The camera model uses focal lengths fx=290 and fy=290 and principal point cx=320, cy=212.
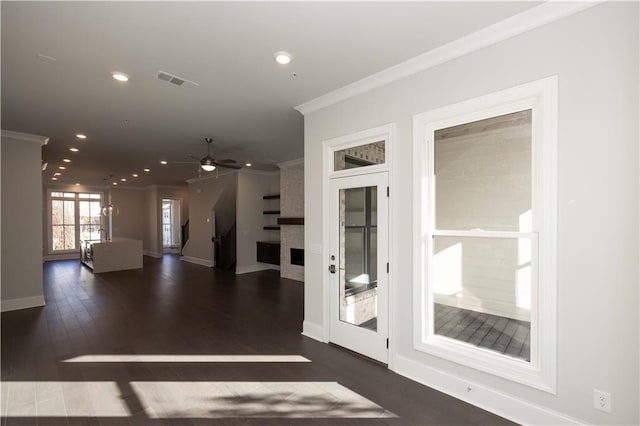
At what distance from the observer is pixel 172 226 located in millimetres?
13828

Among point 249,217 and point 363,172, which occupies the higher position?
point 363,172

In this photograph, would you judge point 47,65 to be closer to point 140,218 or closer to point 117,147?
point 117,147

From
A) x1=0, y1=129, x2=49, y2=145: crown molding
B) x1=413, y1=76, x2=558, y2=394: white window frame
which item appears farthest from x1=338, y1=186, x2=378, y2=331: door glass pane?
x1=0, y1=129, x2=49, y2=145: crown molding

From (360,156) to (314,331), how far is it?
235 cm

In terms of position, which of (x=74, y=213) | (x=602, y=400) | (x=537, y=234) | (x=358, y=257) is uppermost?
(x=74, y=213)

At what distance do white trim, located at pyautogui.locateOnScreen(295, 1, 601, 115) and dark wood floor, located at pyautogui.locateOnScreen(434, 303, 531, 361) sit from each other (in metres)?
2.34

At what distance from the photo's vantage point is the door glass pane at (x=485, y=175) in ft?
8.23

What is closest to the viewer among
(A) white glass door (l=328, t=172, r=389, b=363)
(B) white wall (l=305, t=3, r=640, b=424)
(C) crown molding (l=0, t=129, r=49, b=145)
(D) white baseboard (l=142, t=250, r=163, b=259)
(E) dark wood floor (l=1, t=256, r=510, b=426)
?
(B) white wall (l=305, t=3, r=640, b=424)

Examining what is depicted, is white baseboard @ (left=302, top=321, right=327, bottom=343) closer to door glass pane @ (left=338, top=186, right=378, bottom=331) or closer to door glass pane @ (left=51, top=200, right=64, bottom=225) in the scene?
door glass pane @ (left=338, top=186, right=378, bottom=331)

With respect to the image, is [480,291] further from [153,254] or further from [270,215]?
[153,254]

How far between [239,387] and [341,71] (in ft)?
10.7

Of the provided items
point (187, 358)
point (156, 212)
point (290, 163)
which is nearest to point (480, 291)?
point (187, 358)

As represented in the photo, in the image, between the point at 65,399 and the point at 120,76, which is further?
the point at 120,76

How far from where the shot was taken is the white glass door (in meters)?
3.18
